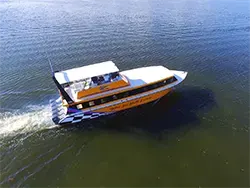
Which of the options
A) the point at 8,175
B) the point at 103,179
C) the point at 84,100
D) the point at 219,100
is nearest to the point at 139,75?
the point at 84,100

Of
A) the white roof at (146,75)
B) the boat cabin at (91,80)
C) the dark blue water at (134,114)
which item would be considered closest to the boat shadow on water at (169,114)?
the dark blue water at (134,114)

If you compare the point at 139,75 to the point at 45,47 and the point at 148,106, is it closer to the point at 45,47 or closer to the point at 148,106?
the point at 148,106

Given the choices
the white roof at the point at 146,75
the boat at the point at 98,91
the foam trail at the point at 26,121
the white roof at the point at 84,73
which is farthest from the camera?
the white roof at the point at 146,75

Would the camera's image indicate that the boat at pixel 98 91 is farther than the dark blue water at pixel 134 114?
Yes

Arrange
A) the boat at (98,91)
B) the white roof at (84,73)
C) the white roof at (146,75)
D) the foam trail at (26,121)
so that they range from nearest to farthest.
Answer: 1. the foam trail at (26,121)
2. the white roof at (84,73)
3. the boat at (98,91)
4. the white roof at (146,75)

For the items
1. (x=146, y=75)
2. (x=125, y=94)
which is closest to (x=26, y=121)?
(x=125, y=94)

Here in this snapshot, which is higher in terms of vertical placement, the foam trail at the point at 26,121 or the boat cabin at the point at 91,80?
the boat cabin at the point at 91,80

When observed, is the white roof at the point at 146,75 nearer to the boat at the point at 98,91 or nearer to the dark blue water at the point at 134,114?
the boat at the point at 98,91
